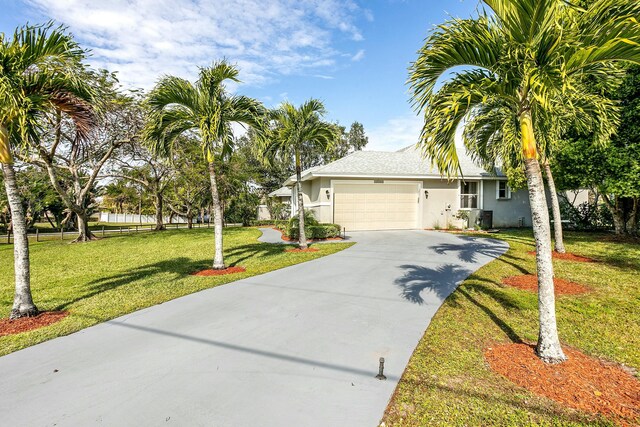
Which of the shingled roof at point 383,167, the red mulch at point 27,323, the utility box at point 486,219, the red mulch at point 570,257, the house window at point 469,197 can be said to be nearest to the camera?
the red mulch at point 27,323

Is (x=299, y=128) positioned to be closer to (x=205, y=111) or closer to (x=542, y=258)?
(x=205, y=111)

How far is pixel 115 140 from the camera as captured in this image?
19.0m

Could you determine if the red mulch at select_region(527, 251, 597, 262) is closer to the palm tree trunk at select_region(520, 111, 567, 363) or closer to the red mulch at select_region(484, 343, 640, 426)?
the red mulch at select_region(484, 343, 640, 426)

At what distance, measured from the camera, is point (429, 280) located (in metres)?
7.21

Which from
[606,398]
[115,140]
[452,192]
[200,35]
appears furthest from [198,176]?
[606,398]

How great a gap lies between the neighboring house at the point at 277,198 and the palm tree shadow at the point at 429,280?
76.8 feet

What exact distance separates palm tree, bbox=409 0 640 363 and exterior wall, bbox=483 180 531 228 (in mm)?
14737

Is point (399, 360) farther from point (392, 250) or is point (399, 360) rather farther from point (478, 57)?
point (392, 250)

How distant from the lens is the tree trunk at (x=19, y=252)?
5.19 m

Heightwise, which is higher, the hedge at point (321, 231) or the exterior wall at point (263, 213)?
the exterior wall at point (263, 213)

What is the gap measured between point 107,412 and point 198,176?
23473mm

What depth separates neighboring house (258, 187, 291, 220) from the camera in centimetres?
3128

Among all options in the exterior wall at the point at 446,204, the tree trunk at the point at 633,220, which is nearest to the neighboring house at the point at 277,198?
the exterior wall at the point at 446,204

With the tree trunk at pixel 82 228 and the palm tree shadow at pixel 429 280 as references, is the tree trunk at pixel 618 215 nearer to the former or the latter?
the palm tree shadow at pixel 429 280
